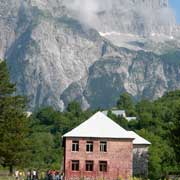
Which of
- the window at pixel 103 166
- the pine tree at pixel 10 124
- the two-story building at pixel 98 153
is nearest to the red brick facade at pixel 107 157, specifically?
the two-story building at pixel 98 153

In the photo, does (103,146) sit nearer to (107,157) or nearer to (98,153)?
(98,153)

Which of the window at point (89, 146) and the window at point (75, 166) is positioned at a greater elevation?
the window at point (89, 146)

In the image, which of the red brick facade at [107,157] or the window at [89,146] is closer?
the red brick facade at [107,157]

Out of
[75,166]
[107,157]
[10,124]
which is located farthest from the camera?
[107,157]

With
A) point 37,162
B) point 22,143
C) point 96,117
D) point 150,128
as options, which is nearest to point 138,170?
point 96,117

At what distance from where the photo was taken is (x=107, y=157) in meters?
94.9

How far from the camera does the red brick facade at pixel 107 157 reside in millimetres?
93750

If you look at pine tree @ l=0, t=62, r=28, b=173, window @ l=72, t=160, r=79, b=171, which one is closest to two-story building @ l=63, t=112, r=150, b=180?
window @ l=72, t=160, r=79, b=171

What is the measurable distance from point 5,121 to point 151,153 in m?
39.2

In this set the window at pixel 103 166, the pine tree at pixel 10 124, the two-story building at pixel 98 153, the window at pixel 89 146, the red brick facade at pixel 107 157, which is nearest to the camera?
the pine tree at pixel 10 124

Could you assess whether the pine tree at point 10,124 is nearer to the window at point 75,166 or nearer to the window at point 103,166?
the window at point 75,166

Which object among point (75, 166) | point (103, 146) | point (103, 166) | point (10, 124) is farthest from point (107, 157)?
point (10, 124)

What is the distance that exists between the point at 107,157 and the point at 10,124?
49.8ft

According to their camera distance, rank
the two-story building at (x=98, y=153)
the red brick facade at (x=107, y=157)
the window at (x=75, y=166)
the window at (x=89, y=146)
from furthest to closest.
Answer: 1. the window at (x=89, y=146)
2. the window at (x=75, y=166)
3. the two-story building at (x=98, y=153)
4. the red brick facade at (x=107, y=157)
